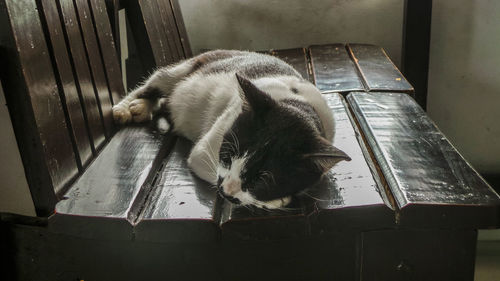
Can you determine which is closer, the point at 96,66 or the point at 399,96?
the point at 96,66

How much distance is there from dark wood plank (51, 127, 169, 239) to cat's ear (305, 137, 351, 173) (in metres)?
0.46

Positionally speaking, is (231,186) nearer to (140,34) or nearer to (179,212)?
(179,212)

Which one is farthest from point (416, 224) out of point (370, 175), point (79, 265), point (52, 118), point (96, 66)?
point (96, 66)

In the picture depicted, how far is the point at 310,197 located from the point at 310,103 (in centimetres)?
46

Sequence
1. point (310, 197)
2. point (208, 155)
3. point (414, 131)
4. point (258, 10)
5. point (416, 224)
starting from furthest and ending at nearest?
1. point (258, 10)
2. point (414, 131)
3. point (208, 155)
4. point (310, 197)
5. point (416, 224)

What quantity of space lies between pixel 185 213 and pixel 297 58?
5.86ft

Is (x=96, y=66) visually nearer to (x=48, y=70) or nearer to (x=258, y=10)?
(x=48, y=70)

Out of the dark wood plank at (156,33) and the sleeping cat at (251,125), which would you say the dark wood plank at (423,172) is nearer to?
the sleeping cat at (251,125)

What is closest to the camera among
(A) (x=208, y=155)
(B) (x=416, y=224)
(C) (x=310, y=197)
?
(B) (x=416, y=224)

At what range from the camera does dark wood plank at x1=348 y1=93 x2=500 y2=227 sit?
1.10 metres

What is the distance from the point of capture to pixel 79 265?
1.18m

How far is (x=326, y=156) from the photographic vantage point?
1168mm

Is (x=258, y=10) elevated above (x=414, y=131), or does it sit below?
above

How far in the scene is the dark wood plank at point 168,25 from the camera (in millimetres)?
2445
